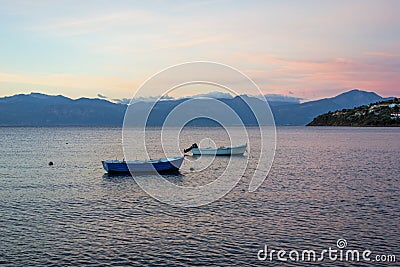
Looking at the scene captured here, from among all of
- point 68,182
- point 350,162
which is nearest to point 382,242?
point 68,182

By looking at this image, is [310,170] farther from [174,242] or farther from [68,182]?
[174,242]

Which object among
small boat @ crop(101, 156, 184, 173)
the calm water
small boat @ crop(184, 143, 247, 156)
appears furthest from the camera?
small boat @ crop(184, 143, 247, 156)

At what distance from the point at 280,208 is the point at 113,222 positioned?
13945 mm

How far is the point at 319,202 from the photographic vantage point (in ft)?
126

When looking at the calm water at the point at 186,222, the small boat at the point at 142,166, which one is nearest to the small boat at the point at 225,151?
the small boat at the point at 142,166

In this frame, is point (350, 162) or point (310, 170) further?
point (350, 162)

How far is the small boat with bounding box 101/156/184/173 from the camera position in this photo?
59.3 metres

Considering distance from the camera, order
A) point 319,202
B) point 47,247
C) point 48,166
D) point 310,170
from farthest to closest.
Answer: point 48,166, point 310,170, point 319,202, point 47,247

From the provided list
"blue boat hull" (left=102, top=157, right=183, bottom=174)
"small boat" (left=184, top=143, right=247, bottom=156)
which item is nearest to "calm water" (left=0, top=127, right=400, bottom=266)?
"blue boat hull" (left=102, top=157, right=183, bottom=174)

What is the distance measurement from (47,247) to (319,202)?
23745 millimetres

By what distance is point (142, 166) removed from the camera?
59312 millimetres

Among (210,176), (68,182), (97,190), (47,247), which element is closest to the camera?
(47,247)

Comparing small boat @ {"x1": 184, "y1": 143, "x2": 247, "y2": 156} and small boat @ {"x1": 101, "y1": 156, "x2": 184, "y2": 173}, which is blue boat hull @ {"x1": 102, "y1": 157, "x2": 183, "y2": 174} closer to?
small boat @ {"x1": 101, "y1": 156, "x2": 184, "y2": 173}

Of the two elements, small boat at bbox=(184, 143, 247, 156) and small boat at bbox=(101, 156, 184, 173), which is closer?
small boat at bbox=(101, 156, 184, 173)
